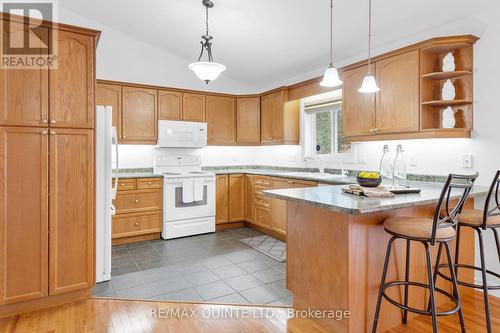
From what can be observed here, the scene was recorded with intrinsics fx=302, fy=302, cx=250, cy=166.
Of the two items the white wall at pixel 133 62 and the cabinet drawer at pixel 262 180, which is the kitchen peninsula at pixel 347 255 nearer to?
the cabinet drawer at pixel 262 180

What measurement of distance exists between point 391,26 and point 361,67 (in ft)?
1.54

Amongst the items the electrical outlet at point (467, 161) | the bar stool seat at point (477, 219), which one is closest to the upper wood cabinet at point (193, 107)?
the electrical outlet at point (467, 161)

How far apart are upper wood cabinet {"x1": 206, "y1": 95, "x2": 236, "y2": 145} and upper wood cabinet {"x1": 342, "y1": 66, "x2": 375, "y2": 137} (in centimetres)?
224

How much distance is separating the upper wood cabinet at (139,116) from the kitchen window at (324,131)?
7.61 feet

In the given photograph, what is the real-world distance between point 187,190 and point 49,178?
7.03 feet

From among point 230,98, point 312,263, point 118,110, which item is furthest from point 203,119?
point 312,263

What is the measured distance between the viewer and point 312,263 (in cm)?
209

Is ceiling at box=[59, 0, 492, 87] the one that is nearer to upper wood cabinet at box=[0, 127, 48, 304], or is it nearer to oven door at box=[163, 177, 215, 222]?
oven door at box=[163, 177, 215, 222]

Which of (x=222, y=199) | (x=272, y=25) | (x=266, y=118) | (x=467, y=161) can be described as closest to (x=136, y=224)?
(x=222, y=199)

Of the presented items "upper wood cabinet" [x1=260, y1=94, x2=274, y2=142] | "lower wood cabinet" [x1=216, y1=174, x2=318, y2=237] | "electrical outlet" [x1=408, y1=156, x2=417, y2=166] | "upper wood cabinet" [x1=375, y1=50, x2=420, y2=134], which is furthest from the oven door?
"electrical outlet" [x1=408, y1=156, x2=417, y2=166]

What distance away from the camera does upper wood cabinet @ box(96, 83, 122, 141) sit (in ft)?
13.8

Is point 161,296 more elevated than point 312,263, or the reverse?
point 312,263

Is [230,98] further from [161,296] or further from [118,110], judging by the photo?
[161,296]

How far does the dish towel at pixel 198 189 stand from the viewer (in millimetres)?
4398
